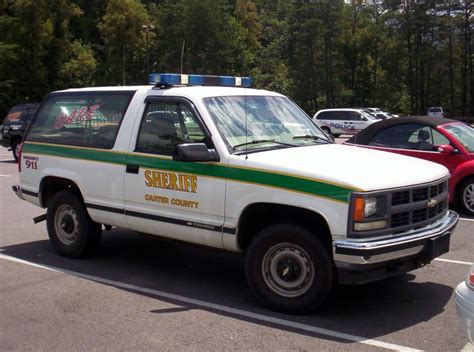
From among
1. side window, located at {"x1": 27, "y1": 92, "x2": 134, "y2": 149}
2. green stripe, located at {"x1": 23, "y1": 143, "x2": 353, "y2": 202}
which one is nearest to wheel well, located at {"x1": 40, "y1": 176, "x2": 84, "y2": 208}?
green stripe, located at {"x1": 23, "y1": 143, "x2": 353, "y2": 202}

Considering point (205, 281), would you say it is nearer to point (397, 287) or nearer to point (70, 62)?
point (397, 287)

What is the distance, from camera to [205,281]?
20.6ft

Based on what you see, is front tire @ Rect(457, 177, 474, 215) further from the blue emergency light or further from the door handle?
the door handle

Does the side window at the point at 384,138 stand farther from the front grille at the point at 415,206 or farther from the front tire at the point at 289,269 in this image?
the front tire at the point at 289,269

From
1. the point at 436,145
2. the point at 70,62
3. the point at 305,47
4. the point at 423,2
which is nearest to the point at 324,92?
the point at 305,47

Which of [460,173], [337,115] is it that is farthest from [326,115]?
[460,173]

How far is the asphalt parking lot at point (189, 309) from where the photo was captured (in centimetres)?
465

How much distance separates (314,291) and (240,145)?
1.50 m

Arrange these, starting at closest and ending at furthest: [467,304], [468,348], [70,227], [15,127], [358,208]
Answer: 1. [467,304]
2. [468,348]
3. [358,208]
4. [70,227]
5. [15,127]

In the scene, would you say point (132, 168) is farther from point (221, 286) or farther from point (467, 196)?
point (467, 196)

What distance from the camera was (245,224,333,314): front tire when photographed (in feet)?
16.4

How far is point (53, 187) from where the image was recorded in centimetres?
740

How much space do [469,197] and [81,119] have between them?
6207 mm

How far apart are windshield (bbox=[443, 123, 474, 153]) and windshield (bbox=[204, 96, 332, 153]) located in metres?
4.38
